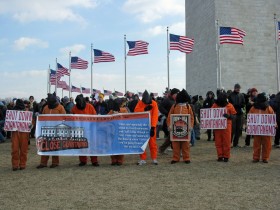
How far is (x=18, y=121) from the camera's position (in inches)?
356

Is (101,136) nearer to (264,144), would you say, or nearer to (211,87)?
(264,144)

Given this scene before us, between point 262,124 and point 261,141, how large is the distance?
45 centimetres

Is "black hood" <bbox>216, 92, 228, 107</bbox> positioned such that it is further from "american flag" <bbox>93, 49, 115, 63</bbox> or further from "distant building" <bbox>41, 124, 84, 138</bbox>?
"american flag" <bbox>93, 49, 115, 63</bbox>

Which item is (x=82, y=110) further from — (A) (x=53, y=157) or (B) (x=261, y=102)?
(B) (x=261, y=102)

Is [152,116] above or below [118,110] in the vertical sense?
below

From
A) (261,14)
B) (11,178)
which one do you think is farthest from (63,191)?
(261,14)

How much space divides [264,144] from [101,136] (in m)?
4.29

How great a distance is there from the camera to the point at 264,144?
9.51 metres

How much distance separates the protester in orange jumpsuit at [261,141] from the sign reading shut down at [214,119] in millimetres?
891

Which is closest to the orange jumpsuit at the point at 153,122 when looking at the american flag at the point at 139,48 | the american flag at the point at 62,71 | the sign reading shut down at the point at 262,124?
the sign reading shut down at the point at 262,124

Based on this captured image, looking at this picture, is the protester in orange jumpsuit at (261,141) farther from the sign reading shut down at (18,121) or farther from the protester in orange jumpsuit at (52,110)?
the sign reading shut down at (18,121)

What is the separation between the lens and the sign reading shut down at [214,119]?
977 centimetres

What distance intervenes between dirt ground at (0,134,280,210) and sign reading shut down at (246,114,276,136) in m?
0.79

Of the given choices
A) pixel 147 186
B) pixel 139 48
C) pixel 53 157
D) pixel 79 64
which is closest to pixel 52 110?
pixel 53 157
